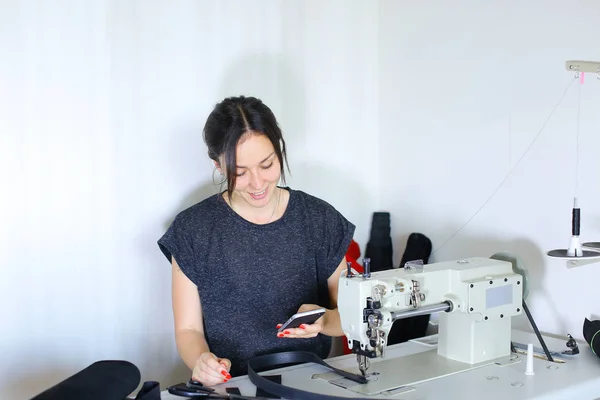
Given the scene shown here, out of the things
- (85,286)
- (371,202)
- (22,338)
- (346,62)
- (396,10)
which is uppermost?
(396,10)

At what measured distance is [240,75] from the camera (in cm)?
231

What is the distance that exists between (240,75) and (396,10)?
64 cm

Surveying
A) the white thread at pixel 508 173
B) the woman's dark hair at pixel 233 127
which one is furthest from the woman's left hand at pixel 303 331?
the white thread at pixel 508 173

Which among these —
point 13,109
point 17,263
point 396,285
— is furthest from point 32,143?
point 396,285

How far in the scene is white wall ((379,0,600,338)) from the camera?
195 centimetres

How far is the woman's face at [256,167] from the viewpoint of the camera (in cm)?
176

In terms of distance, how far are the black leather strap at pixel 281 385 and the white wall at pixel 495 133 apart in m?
0.75

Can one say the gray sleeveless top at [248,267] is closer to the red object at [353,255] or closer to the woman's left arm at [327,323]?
the woman's left arm at [327,323]

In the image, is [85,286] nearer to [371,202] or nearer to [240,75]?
[240,75]

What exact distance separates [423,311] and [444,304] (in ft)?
0.28

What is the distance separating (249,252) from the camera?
6.31ft

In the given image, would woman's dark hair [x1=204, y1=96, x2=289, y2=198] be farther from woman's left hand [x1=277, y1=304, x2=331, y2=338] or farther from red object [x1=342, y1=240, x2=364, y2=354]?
red object [x1=342, y1=240, x2=364, y2=354]

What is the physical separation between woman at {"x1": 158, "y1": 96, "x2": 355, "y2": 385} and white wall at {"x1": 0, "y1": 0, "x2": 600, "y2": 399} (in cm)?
32

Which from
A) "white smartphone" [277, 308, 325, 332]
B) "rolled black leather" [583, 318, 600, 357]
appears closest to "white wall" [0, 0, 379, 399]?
"white smartphone" [277, 308, 325, 332]
